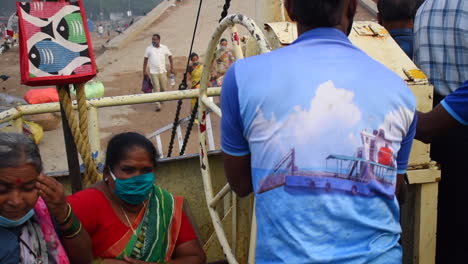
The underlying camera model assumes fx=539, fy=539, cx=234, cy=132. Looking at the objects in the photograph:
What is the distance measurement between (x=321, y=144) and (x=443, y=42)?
147 cm

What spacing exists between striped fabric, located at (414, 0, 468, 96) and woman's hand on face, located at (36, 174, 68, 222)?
176 cm

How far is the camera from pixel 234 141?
146 centimetres

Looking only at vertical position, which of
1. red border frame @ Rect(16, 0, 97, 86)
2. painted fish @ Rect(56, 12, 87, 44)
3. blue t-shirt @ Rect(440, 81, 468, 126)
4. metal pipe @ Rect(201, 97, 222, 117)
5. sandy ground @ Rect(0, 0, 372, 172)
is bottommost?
sandy ground @ Rect(0, 0, 372, 172)

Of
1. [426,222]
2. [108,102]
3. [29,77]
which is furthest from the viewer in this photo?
[108,102]

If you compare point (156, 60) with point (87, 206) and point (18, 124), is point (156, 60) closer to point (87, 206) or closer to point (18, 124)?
point (18, 124)

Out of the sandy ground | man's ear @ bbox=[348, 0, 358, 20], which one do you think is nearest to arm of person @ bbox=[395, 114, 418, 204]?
man's ear @ bbox=[348, 0, 358, 20]

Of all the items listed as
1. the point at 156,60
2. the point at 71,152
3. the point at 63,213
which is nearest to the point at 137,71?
the point at 156,60

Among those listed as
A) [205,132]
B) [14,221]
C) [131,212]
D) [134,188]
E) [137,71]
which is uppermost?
[205,132]

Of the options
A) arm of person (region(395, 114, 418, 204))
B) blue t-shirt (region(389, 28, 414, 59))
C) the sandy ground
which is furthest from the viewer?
the sandy ground

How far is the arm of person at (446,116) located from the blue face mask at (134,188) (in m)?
1.14

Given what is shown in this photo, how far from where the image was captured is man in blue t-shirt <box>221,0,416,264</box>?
131 centimetres

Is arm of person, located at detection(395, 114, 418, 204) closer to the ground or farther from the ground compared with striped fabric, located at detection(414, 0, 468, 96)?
closer to the ground

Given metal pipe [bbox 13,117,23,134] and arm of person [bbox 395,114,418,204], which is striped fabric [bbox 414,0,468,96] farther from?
metal pipe [bbox 13,117,23,134]

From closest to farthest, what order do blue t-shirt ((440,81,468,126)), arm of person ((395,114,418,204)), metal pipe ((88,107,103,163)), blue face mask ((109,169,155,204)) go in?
arm of person ((395,114,418,204)) → blue t-shirt ((440,81,468,126)) → blue face mask ((109,169,155,204)) → metal pipe ((88,107,103,163))
